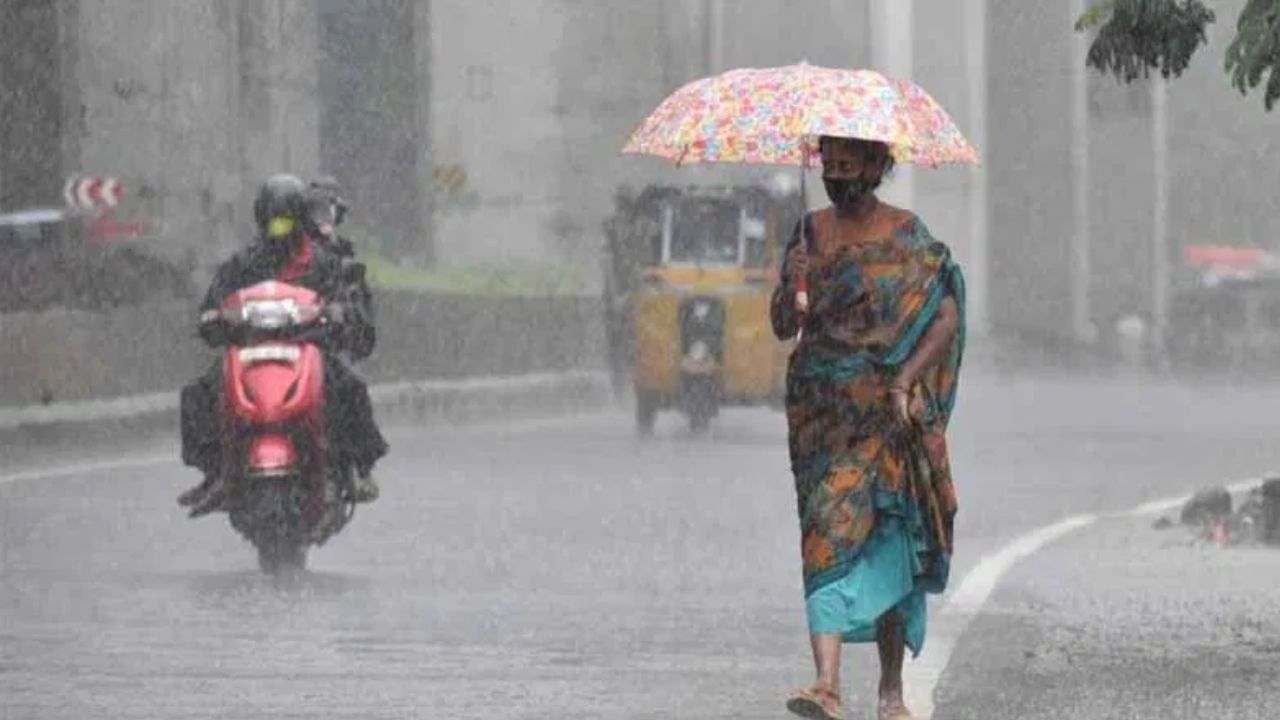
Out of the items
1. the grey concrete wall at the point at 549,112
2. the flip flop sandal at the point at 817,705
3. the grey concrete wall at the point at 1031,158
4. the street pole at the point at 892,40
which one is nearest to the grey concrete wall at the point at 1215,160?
the grey concrete wall at the point at 1031,158

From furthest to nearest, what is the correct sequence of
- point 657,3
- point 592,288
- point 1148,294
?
1. point 1148,294
2. point 657,3
3. point 592,288

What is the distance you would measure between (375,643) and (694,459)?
12.8m

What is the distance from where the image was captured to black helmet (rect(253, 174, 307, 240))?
14094mm

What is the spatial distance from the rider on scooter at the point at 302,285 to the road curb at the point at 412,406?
8682 millimetres

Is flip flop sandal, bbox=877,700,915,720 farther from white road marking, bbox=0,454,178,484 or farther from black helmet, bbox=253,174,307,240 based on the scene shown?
white road marking, bbox=0,454,178,484

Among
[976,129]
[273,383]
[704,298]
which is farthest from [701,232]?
[976,129]

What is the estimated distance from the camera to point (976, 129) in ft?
189

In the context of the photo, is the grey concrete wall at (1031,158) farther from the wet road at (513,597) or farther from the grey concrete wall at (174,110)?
the wet road at (513,597)

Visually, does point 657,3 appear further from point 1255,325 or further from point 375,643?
point 375,643

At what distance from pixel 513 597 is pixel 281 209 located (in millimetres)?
1948

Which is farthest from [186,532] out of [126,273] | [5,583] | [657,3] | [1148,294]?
[1148,294]

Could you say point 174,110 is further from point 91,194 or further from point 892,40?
point 892,40

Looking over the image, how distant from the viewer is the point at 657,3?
1973 inches

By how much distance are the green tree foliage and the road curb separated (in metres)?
12.6
